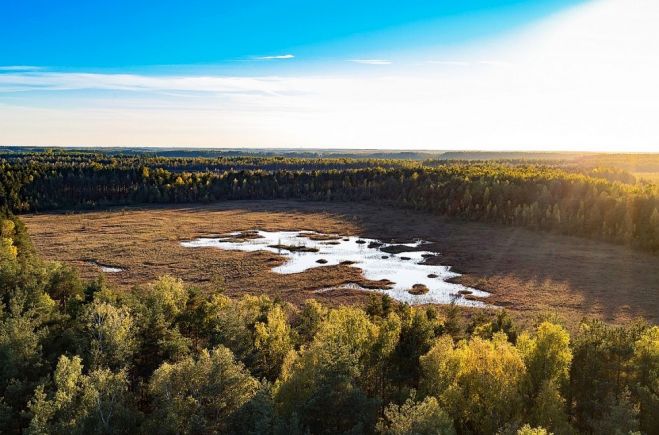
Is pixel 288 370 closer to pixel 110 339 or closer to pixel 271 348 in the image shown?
pixel 271 348

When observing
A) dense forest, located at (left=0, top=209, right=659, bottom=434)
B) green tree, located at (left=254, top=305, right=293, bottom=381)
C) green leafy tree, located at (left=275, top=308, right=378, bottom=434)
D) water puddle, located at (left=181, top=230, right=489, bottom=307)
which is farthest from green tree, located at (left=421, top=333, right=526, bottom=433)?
water puddle, located at (left=181, top=230, right=489, bottom=307)

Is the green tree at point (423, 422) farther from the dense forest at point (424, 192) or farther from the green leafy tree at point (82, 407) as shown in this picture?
the dense forest at point (424, 192)

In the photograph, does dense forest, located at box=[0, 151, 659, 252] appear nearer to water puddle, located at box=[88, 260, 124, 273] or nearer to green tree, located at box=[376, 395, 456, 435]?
water puddle, located at box=[88, 260, 124, 273]

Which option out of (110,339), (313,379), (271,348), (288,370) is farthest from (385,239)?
(313,379)

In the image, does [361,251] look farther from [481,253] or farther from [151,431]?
[151,431]

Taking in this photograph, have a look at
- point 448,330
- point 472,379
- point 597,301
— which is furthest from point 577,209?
point 472,379

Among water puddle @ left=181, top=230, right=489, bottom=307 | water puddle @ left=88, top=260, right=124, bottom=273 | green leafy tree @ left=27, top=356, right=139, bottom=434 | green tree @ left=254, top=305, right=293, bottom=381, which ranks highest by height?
green leafy tree @ left=27, top=356, right=139, bottom=434
